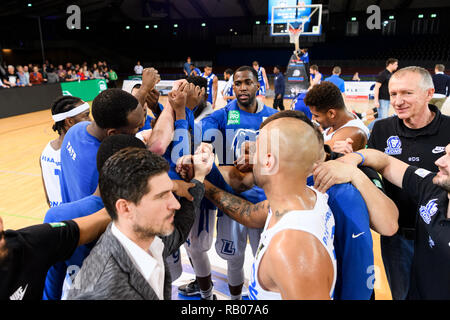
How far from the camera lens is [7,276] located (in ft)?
3.79

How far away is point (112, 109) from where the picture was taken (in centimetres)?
197

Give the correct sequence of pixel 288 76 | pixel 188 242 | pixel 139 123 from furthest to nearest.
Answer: pixel 288 76 → pixel 188 242 → pixel 139 123

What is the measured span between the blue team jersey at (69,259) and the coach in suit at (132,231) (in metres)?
0.32

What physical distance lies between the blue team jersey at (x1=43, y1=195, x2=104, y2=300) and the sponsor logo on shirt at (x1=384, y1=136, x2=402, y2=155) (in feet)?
7.28

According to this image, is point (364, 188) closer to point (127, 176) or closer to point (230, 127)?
point (127, 176)

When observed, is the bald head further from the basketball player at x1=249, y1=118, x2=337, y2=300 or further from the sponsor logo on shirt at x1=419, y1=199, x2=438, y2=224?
the sponsor logo on shirt at x1=419, y1=199, x2=438, y2=224

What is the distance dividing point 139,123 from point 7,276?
1194 millimetres

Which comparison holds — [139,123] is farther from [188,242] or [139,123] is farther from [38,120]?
[38,120]

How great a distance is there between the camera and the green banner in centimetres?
1475

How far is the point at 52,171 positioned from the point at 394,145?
9.57ft

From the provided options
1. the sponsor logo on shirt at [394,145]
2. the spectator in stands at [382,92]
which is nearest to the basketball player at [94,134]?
the sponsor logo on shirt at [394,145]

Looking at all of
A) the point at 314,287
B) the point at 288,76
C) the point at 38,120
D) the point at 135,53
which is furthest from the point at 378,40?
the point at 314,287

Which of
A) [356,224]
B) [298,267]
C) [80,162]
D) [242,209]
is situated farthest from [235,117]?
[298,267]

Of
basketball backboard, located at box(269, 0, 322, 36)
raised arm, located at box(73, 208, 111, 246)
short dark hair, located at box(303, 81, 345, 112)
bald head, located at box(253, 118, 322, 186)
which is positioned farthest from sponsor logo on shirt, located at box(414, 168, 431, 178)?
basketball backboard, located at box(269, 0, 322, 36)
